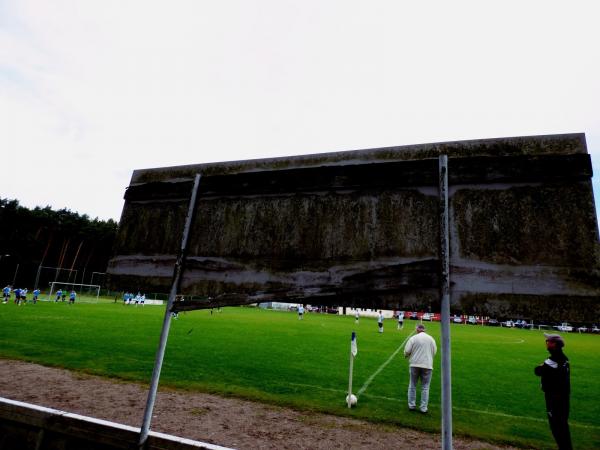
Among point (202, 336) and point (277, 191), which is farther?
point (202, 336)

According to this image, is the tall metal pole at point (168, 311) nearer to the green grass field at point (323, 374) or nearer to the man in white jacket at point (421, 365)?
the green grass field at point (323, 374)

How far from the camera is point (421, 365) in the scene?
784 centimetres

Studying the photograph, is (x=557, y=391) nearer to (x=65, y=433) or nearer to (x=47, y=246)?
(x=65, y=433)

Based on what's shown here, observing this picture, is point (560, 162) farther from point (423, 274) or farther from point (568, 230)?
point (423, 274)

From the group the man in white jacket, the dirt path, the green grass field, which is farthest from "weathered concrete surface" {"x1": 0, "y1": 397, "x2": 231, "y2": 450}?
the man in white jacket

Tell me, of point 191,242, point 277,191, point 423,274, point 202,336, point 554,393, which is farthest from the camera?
point 202,336

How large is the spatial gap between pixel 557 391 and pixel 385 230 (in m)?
5.33

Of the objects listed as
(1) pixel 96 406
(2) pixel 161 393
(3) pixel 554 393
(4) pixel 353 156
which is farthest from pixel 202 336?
(4) pixel 353 156

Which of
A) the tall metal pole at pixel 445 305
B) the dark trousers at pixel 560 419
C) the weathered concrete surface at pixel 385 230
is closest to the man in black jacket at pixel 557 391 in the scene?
the dark trousers at pixel 560 419

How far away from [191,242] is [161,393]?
5.88 metres

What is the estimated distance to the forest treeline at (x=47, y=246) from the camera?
2077 inches

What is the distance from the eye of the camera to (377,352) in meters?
15.8

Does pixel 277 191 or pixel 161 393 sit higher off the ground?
pixel 277 191

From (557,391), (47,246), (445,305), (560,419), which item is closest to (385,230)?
(445,305)
